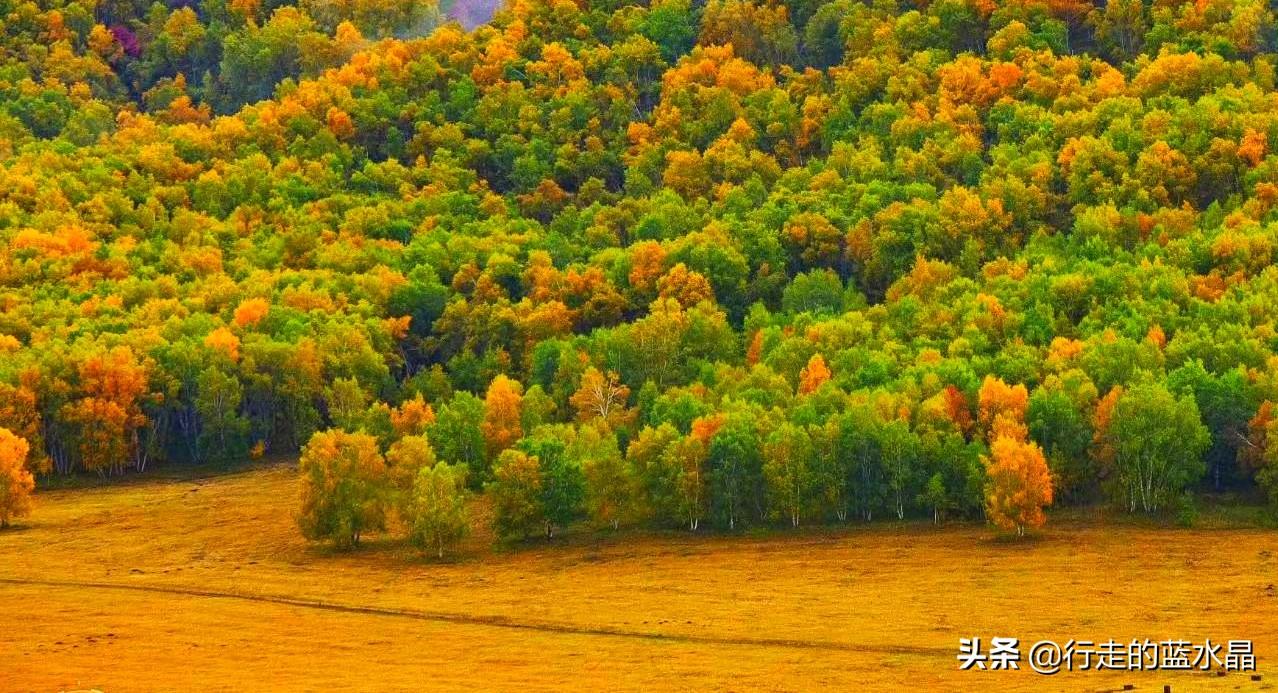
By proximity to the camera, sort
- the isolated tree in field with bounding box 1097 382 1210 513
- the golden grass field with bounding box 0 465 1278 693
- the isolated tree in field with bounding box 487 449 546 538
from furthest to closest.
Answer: the isolated tree in field with bounding box 487 449 546 538 < the isolated tree in field with bounding box 1097 382 1210 513 < the golden grass field with bounding box 0 465 1278 693

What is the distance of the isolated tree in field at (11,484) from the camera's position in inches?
5217

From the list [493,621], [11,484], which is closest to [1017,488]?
[493,621]

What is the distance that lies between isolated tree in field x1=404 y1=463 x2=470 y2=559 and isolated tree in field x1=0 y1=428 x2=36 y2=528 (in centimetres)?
3281

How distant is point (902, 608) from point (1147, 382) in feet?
116

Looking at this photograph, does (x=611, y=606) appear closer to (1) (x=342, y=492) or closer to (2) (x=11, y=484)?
(1) (x=342, y=492)

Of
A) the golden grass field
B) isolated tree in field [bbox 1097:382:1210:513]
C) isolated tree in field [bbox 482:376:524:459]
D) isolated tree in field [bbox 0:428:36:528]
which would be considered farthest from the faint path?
isolated tree in field [bbox 1097:382:1210:513]

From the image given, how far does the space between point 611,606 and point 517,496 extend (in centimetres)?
1996

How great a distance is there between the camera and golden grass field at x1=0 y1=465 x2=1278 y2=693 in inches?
3462

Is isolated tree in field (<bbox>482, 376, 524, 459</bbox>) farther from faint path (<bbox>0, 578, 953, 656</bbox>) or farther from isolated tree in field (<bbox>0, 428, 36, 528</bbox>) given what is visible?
isolated tree in field (<bbox>0, 428, 36, 528</bbox>)

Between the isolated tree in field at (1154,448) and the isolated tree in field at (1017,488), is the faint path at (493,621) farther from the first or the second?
the isolated tree in field at (1154,448)

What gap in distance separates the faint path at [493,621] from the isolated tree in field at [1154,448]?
34955 mm

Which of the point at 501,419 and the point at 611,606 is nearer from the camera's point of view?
the point at 611,606

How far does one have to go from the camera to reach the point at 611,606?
106m

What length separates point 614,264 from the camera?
7313 inches
